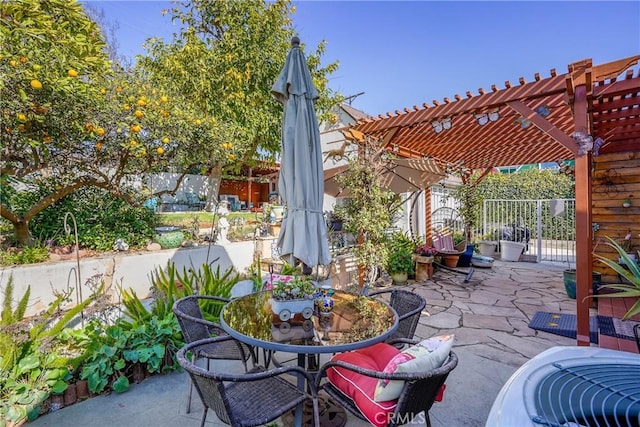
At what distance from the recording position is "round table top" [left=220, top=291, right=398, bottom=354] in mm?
2012

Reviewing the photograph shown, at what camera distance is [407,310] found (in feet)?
9.70

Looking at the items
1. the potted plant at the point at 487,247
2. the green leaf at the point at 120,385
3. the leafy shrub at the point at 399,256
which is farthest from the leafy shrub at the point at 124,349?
the potted plant at the point at 487,247

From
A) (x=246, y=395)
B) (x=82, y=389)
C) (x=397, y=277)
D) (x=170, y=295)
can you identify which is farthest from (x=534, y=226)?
(x=82, y=389)

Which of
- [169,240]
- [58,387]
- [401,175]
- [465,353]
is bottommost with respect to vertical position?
[465,353]

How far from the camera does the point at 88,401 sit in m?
2.52

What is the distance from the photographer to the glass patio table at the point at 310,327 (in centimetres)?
200

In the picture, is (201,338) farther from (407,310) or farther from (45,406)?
(407,310)

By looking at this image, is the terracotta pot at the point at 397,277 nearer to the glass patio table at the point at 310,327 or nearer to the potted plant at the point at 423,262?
the potted plant at the point at 423,262

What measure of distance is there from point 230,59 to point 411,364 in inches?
376

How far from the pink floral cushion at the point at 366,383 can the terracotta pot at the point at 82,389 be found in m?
2.09

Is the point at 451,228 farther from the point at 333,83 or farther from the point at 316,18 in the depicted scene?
the point at 316,18

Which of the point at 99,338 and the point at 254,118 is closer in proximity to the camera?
the point at 99,338

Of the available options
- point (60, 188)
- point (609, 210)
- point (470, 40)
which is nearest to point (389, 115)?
point (470, 40)

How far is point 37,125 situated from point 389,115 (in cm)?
542
